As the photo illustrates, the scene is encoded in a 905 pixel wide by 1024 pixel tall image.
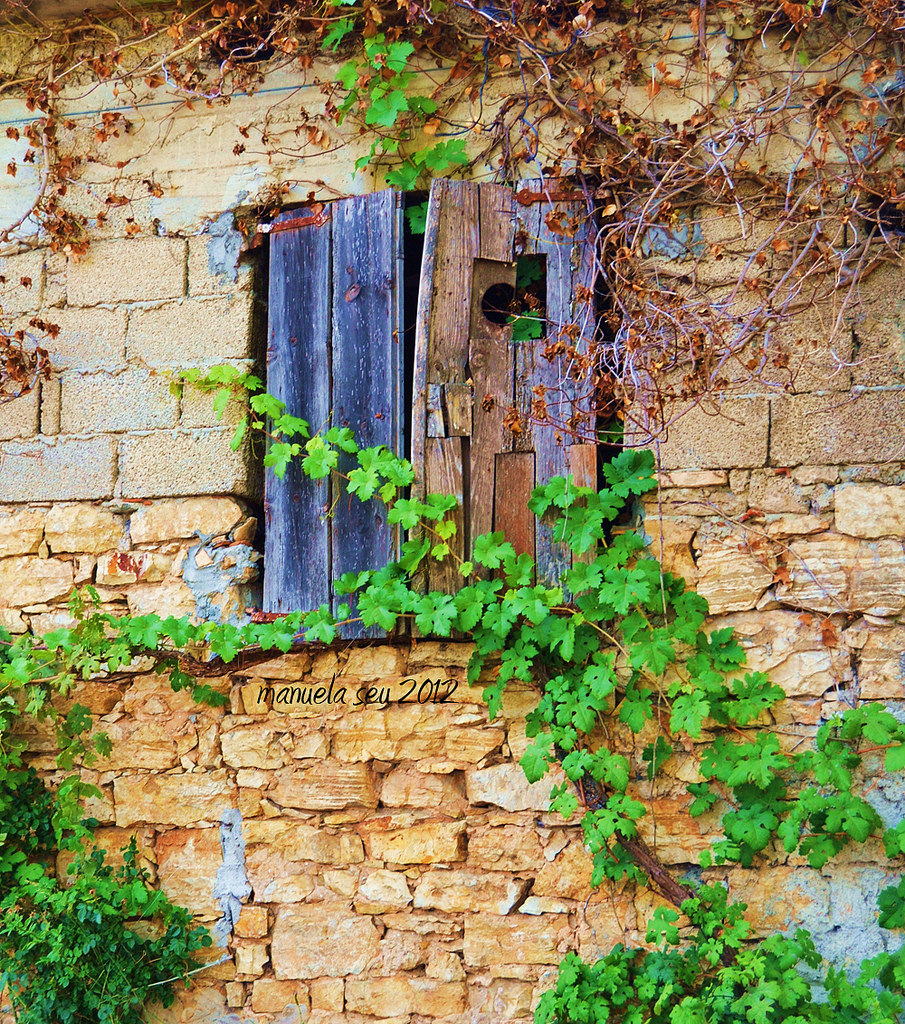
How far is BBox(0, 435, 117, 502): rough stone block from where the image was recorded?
333 cm

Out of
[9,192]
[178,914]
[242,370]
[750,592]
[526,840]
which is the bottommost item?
[178,914]

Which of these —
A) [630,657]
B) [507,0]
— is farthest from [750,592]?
[507,0]

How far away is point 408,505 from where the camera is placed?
2902mm

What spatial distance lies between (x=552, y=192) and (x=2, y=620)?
256 cm

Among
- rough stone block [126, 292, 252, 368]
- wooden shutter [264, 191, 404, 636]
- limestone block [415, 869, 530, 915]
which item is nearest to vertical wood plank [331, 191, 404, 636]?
wooden shutter [264, 191, 404, 636]

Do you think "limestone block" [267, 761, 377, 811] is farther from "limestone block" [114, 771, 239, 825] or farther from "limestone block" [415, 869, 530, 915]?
"limestone block" [415, 869, 530, 915]

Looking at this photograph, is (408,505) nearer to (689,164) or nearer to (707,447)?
(707,447)

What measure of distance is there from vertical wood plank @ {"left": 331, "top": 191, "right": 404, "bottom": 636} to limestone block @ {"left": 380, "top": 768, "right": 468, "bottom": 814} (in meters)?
0.64

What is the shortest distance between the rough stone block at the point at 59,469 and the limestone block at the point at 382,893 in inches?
66.6

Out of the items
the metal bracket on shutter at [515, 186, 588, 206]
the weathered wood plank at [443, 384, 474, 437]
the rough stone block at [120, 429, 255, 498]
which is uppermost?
the metal bracket on shutter at [515, 186, 588, 206]

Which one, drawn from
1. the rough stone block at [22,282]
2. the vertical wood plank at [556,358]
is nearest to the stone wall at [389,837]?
the vertical wood plank at [556,358]

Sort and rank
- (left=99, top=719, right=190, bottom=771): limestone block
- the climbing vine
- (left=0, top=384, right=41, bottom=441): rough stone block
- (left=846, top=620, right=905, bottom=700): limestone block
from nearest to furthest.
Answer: the climbing vine → (left=846, top=620, right=905, bottom=700): limestone block → (left=99, top=719, right=190, bottom=771): limestone block → (left=0, top=384, right=41, bottom=441): rough stone block

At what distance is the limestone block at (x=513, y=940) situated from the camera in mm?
2854

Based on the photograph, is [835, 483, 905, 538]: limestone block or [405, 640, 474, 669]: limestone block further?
[405, 640, 474, 669]: limestone block
